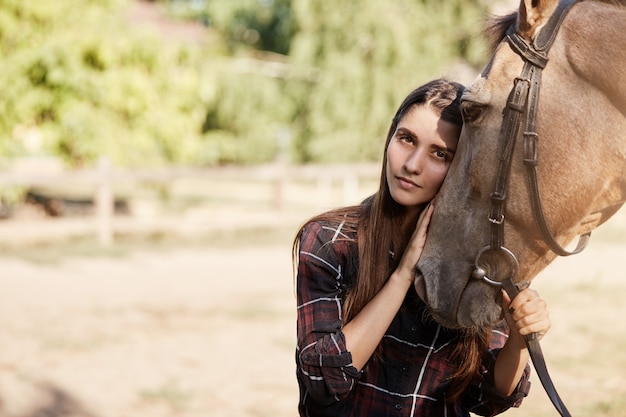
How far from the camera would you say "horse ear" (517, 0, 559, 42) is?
5.50 feet

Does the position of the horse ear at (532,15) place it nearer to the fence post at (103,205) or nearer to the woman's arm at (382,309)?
the woman's arm at (382,309)

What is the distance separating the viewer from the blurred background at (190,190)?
5.26 m

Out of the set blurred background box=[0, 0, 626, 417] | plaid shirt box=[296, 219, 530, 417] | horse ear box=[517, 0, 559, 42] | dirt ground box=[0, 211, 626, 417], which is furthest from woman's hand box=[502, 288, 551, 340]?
dirt ground box=[0, 211, 626, 417]

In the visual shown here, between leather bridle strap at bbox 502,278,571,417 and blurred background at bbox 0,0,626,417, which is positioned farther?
blurred background at bbox 0,0,626,417

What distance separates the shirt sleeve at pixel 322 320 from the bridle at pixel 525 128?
15.1 inches

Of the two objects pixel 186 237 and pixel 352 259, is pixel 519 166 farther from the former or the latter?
pixel 186 237

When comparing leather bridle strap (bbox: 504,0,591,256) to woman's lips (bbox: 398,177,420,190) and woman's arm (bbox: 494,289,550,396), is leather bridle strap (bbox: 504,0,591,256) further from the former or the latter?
woman's lips (bbox: 398,177,420,190)

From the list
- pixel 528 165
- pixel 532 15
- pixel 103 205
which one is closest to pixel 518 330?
pixel 528 165

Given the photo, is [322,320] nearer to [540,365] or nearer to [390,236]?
[390,236]

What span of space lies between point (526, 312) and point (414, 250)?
0.31 meters

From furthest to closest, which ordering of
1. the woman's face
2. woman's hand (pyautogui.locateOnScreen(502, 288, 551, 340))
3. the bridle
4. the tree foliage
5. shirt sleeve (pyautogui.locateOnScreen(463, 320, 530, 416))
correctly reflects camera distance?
the tree foliage < shirt sleeve (pyautogui.locateOnScreen(463, 320, 530, 416)) < the woman's face < woman's hand (pyautogui.locateOnScreen(502, 288, 551, 340)) < the bridle

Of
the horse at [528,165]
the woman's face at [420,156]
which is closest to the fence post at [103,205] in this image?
the woman's face at [420,156]

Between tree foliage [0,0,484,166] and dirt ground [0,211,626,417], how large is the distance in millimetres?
3574

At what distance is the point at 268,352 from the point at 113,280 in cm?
341
